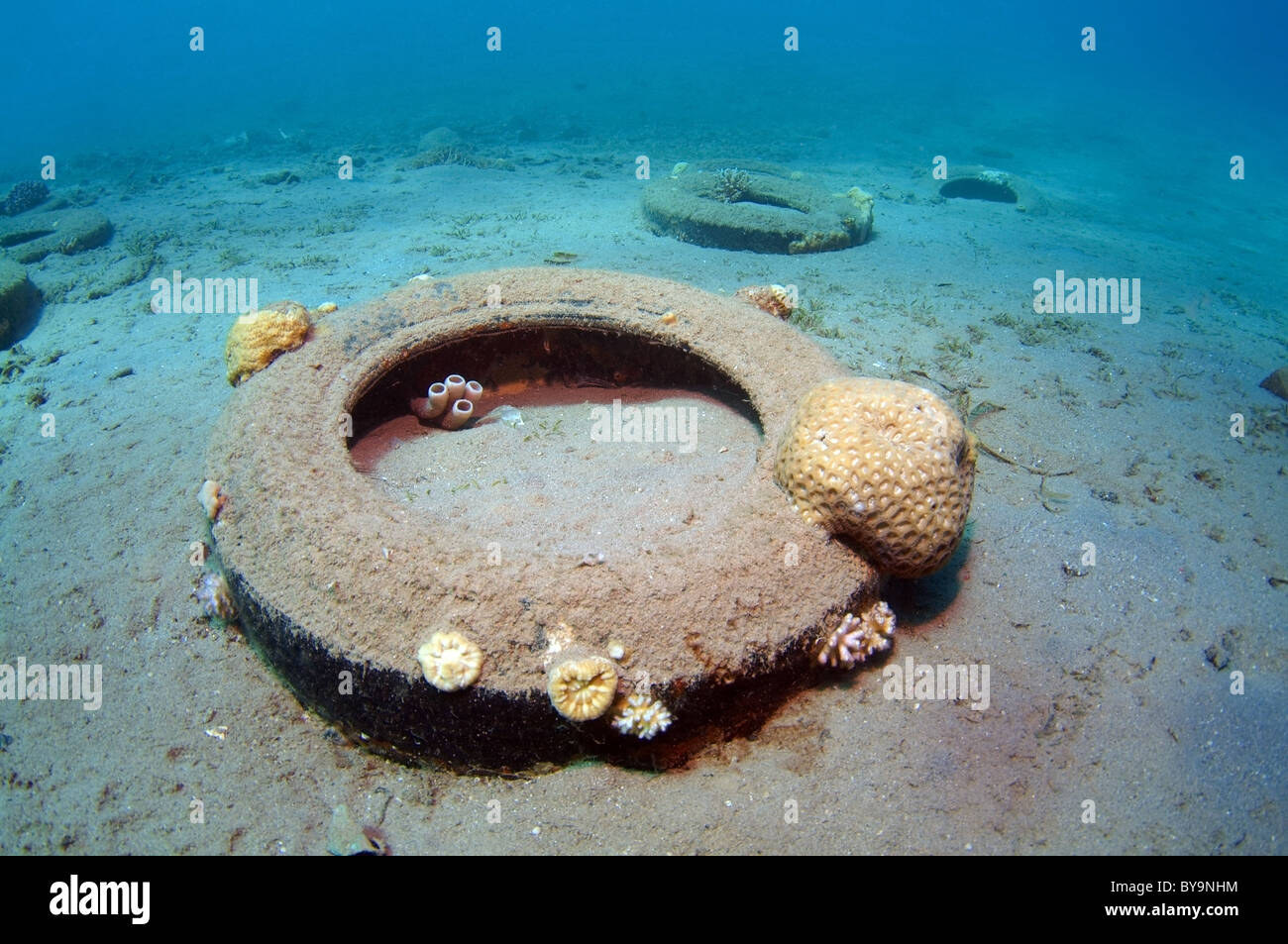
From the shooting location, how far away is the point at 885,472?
3.50m

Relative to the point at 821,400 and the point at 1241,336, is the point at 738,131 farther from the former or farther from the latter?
the point at 821,400

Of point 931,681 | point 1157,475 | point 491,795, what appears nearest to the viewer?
point 491,795

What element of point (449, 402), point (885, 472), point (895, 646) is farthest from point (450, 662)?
point (449, 402)

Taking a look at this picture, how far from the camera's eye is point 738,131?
2623cm

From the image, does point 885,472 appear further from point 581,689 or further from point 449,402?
point 449,402

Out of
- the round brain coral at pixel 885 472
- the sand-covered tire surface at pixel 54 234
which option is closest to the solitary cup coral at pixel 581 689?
the round brain coral at pixel 885 472

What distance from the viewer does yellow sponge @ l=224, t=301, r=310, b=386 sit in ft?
15.7

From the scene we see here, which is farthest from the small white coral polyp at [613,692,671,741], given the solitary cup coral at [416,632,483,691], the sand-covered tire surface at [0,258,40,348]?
the sand-covered tire surface at [0,258,40,348]

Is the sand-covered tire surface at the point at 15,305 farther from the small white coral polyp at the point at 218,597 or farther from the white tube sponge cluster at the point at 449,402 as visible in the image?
the small white coral polyp at the point at 218,597

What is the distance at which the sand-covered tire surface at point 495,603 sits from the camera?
3.09 metres
